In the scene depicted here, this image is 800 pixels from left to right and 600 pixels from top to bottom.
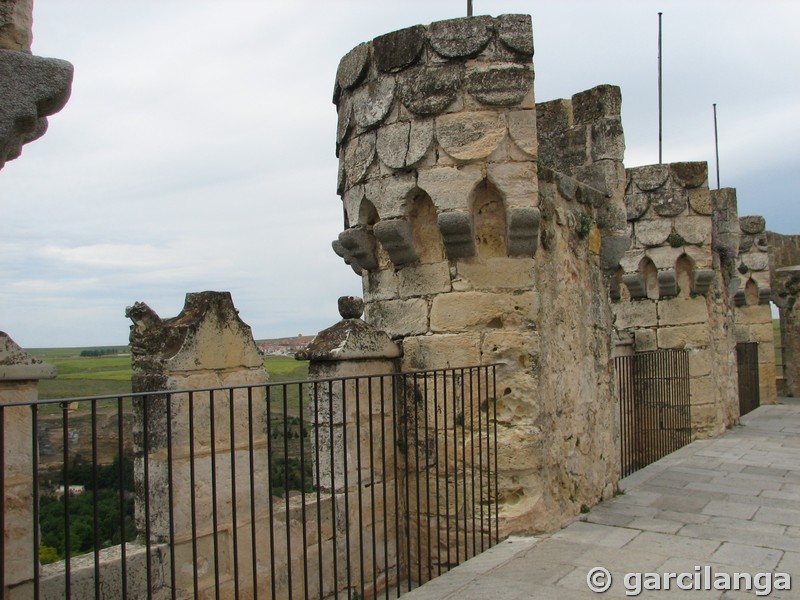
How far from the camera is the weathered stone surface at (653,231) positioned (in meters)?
10.3

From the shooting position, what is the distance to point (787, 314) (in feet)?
54.6

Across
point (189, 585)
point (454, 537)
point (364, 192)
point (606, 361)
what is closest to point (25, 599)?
point (189, 585)

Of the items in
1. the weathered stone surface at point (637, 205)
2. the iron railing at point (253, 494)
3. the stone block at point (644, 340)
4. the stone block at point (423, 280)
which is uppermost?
the weathered stone surface at point (637, 205)

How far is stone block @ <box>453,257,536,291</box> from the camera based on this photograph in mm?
5074

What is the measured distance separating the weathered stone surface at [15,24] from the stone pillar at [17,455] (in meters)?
1.33

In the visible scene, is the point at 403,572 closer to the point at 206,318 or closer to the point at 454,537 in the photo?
the point at 454,537

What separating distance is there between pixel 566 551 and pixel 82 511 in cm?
304

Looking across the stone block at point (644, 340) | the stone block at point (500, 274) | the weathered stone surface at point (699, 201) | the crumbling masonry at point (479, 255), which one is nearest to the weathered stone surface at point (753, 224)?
the weathered stone surface at point (699, 201)

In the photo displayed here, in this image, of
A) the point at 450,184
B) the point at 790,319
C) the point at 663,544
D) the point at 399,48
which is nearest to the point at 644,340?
the point at 663,544

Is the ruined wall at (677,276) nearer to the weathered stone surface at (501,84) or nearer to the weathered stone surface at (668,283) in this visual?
the weathered stone surface at (668,283)

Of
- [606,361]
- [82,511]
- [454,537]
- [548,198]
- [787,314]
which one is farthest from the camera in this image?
[787,314]

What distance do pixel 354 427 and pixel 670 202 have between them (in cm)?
718

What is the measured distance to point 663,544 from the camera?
4.78 m

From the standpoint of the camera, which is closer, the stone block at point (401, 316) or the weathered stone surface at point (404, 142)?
the weathered stone surface at point (404, 142)
